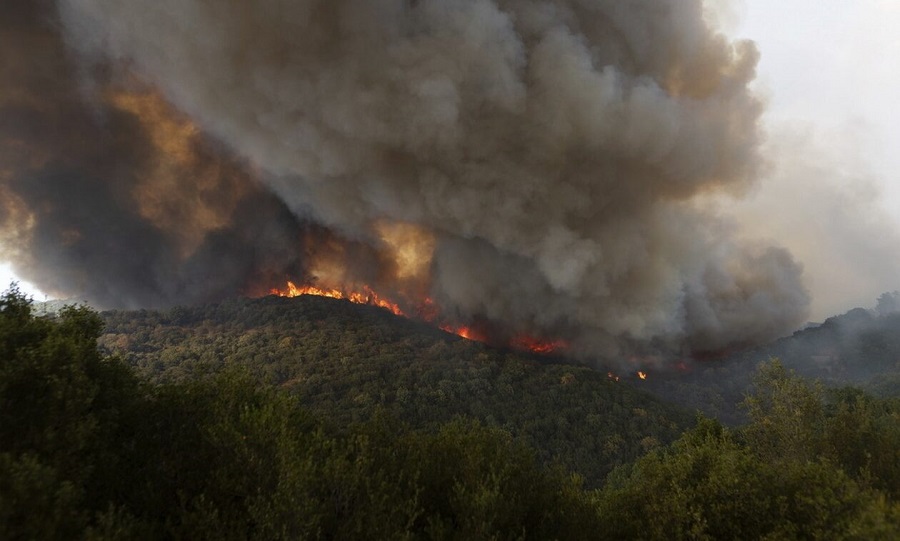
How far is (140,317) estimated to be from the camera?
132m

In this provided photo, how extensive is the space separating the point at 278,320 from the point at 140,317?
3999 cm

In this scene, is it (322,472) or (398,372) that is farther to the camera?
(398,372)

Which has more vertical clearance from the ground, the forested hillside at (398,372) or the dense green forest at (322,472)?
the forested hillside at (398,372)

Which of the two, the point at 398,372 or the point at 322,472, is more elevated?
the point at 398,372

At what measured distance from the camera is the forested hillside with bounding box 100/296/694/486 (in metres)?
88.8

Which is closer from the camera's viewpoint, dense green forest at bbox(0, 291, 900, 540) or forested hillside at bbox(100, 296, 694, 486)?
dense green forest at bbox(0, 291, 900, 540)

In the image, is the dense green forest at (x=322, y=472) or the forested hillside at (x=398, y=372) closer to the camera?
the dense green forest at (x=322, y=472)

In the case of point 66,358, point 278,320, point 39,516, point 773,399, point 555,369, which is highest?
point 278,320

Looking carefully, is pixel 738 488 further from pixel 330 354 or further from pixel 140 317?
pixel 140 317

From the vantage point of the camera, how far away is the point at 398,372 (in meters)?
106

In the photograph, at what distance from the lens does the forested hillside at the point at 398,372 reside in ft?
291

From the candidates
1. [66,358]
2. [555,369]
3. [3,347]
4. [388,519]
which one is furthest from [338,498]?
[555,369]

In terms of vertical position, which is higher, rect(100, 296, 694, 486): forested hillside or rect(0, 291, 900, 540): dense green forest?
rect(100, 296, 694, 486): forested hillside

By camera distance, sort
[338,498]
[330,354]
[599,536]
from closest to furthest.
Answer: [338,498] → [599,536] → [330,354]
